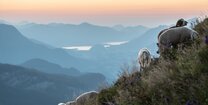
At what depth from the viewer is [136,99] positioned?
7.19 m

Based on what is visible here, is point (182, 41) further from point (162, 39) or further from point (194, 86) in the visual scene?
point (194, 86)

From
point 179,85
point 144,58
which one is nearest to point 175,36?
point 144,58

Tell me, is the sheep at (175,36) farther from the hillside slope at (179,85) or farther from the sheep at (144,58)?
the hillside slope at (179,85)

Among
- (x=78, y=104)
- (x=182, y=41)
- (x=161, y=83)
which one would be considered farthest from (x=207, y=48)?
(x=78, y=104)

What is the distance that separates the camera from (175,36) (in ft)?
41.1

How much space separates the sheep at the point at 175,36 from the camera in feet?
39.7

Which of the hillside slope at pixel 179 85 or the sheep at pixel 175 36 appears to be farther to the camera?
the sheep at pixel 175 36

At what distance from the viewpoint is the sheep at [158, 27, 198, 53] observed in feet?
39.7

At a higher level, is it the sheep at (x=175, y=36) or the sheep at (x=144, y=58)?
the sheep at (x=175, y=36)

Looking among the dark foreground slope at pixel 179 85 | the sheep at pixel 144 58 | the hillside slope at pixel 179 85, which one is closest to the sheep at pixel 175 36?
the sheep at pixel 144 58

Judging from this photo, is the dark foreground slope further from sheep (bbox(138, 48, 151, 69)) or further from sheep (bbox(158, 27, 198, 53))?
sheep (bbox(138, 48, 151, 69))

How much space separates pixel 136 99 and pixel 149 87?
30 cm

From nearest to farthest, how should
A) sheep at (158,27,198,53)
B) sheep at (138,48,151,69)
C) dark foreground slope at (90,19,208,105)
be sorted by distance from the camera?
dark foreground slope at (90,19,208,105) < sheep at (158,27,198,53) < sheep at (138,48,151,69)

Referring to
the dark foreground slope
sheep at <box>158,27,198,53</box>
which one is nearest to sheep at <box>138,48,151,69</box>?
sheep at <box>158,27,198,53</box>
